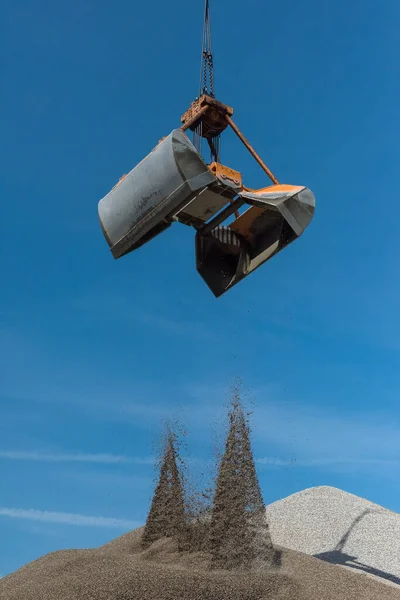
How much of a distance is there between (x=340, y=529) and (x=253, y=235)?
10.4 meters

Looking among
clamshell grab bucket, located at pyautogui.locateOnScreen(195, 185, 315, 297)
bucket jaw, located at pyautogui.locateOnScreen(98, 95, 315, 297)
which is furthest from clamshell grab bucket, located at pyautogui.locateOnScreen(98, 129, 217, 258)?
clamshell grab bucket, located at pyautogui.locateOnScreen(195, 185, 315, 297)

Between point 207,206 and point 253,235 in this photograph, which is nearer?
point 207,206

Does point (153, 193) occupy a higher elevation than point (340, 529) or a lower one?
higher

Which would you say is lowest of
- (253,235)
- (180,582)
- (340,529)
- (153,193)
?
(180,582)

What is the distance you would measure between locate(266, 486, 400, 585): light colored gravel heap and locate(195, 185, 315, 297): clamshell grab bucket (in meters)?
8.36

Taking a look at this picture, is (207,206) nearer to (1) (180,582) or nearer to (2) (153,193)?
(2) (153,193)

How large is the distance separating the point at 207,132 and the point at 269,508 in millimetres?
13113

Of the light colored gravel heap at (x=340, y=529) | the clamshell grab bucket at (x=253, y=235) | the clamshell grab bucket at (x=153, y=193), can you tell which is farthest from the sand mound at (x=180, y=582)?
the clamshell grab bucket at (x=153, y=193)

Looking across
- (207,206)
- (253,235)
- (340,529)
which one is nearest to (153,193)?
(207,206)

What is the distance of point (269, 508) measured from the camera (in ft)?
63.7

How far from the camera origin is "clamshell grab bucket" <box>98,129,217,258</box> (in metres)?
8.92

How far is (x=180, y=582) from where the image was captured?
31.3 ft

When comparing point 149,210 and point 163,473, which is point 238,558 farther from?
point 149,210

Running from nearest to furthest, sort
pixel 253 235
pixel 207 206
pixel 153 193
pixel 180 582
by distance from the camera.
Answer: pixel 153 193 < pixel 180 582 < pixel 207 206 < pixel 253 235
